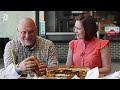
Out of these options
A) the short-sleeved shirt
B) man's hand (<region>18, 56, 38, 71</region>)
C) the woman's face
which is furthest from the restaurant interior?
man's hand (<region>18, 56, 38, 71</region>)

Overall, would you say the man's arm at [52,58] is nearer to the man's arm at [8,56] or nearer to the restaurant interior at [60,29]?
the man's arm at [8,56]

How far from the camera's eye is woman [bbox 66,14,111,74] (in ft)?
7.48

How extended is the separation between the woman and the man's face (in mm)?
392

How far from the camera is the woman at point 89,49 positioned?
2.28 meters

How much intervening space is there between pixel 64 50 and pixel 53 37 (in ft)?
1.51

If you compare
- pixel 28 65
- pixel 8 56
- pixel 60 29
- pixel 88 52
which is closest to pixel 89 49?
pixel 88 52

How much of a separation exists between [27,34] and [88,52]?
0.59 m

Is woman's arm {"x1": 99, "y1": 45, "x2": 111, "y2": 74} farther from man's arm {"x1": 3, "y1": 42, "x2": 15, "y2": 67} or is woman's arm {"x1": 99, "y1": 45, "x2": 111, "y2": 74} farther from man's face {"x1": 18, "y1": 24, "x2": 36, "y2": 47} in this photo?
man's arm {"x1": 3, "y1": 42, "x2": 15, "y2": 67}

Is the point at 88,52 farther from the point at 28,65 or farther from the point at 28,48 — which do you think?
the point at 28,65

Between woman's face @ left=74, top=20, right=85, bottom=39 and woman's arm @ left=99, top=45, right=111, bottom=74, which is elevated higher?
woman's face @ left=74, top=20, right=85, bottom=39

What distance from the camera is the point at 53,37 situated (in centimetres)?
682
